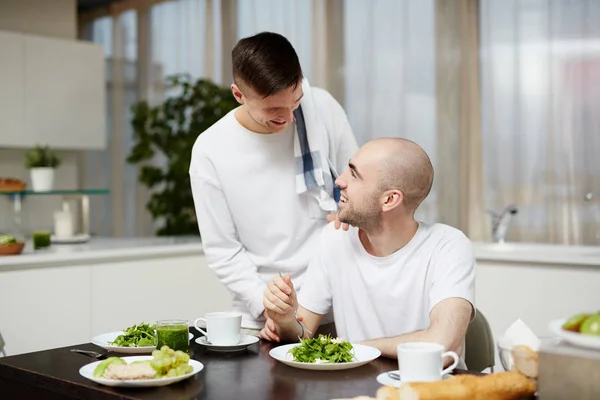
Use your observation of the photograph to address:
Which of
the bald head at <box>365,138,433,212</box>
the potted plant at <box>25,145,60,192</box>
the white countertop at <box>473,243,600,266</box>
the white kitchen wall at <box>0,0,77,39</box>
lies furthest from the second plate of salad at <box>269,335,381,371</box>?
the white kitchen wall at <box>0,0,77,39</box>

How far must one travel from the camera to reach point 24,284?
323 cm

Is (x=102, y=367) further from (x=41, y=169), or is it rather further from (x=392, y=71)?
(x=392, y=71)

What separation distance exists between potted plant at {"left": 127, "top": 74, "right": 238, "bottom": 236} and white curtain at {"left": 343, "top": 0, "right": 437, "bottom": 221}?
2.69ft

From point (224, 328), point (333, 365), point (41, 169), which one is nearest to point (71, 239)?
point (41, 169)

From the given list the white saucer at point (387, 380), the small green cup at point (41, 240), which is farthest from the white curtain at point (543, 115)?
the white saucer at point (387, 380)

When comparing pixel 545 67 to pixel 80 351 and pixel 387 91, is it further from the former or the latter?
pixel 80 351

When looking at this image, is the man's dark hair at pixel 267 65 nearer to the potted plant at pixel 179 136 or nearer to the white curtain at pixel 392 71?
the white curtain at pixel 392 71

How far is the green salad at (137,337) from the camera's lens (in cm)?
184

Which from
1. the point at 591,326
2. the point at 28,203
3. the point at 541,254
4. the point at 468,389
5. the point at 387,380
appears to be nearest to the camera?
the point at 591,326

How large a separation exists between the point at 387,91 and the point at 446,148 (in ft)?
1.80

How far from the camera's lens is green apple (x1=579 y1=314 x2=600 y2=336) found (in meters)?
1.21

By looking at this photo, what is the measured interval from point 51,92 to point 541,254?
322 centimetres

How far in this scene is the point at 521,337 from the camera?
4.49 feet

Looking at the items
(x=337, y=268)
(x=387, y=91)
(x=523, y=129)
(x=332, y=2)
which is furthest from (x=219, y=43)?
(x=337, y=268)
